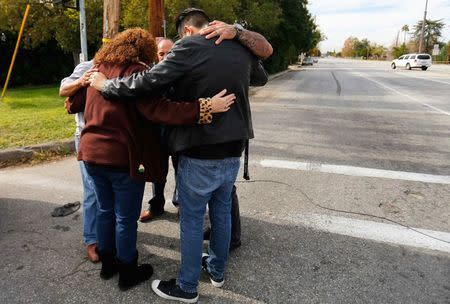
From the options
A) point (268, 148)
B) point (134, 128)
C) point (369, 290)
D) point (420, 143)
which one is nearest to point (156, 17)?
point (268, 148)

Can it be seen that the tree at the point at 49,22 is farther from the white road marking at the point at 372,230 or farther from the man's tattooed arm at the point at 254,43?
the man's tattooed arm at the point at 254,43

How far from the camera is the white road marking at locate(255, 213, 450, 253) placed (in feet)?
11.4

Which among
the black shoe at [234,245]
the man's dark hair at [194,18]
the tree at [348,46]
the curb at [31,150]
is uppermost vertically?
the tree at [348,46]

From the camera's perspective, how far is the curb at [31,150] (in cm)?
566

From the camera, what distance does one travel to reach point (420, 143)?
7227mm

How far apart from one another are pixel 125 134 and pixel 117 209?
1.83ft

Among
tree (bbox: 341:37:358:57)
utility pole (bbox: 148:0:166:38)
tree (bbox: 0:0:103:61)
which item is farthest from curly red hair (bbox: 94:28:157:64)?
tree (bbox: 341:37:358:57)

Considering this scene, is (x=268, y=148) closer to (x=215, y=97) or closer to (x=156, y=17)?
(x=156, y=17)

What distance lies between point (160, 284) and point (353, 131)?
21.5ft

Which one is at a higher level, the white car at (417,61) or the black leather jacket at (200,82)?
the white car at (417,61)

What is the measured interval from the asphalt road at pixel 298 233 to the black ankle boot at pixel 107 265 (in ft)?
0.20

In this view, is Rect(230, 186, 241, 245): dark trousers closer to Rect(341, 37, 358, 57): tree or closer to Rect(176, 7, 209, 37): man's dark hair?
Rect(176, 7, 209, 37): man's dark hair

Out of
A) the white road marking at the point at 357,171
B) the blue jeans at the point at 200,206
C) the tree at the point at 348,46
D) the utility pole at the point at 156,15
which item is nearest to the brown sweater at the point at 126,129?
the blue jeans at the point at 200,206

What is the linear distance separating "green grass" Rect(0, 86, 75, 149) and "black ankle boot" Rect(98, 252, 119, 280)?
4.09 meters
